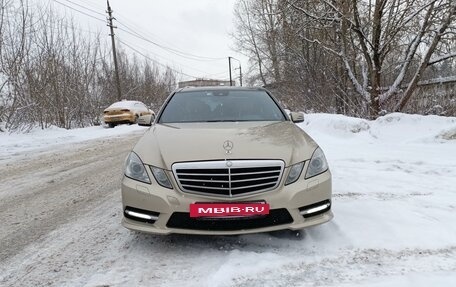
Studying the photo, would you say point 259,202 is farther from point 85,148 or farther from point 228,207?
point 85,148

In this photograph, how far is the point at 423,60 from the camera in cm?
1140

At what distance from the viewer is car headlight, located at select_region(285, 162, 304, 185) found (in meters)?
3.18

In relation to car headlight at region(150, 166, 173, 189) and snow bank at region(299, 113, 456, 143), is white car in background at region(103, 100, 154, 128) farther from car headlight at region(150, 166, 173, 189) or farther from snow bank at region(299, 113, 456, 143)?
car headlight at region(150, 166, 173, 189)

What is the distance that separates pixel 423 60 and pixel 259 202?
10462 millimetres

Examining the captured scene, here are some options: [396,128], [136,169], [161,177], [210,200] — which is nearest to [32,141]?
[136,169]

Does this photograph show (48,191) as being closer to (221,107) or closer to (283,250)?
(221,107)

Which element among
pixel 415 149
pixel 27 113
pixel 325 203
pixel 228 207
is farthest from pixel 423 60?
pixel 27 113

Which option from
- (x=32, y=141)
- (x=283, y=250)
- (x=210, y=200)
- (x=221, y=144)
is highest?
(x=221, y=144)

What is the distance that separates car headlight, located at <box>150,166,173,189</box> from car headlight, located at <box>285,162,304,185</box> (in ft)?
3.19

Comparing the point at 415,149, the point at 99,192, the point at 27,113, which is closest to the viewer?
the point at 99,192

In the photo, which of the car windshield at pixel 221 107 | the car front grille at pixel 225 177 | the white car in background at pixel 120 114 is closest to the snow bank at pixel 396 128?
the car windshield at pixel 221 107

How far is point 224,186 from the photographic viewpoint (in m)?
3.08

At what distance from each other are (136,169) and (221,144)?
0.77m

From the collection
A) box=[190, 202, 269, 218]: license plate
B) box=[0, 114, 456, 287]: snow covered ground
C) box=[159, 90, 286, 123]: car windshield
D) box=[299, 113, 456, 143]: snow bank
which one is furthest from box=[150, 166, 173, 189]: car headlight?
box=[299, 113, 456, 143]: snow bank
